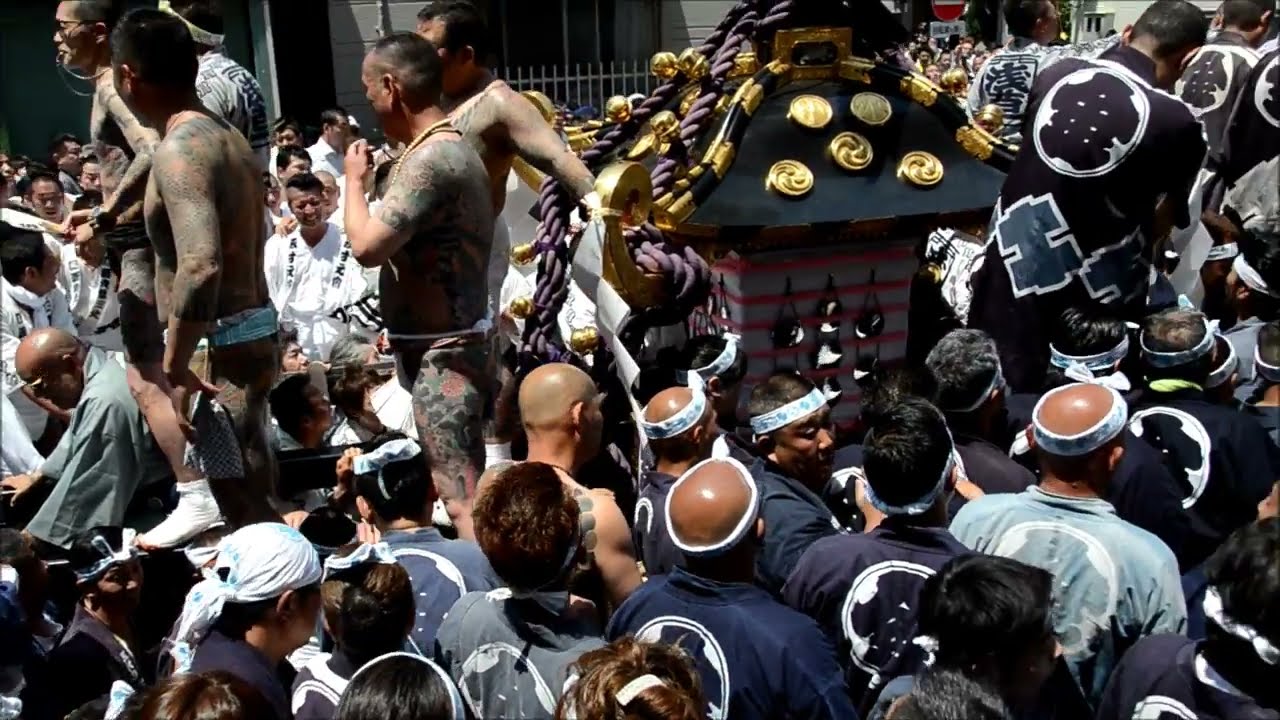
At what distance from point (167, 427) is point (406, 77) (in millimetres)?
1196

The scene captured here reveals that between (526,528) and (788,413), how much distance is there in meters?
1.04

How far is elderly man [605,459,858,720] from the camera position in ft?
7.74

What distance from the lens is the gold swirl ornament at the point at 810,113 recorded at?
13.2 ft

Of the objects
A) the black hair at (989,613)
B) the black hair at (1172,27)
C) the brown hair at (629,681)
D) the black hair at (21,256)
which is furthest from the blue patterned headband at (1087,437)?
the black hair at (21,256)

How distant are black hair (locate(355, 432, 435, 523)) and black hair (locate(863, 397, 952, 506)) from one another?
1070 millimetres

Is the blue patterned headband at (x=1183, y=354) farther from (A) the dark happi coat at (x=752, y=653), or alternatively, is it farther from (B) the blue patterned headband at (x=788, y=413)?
(A) the dark happi coat at (x=752, y=653)

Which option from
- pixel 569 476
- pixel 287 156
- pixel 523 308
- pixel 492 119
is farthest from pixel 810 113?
pixel 287 156

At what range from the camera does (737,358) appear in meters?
3.72

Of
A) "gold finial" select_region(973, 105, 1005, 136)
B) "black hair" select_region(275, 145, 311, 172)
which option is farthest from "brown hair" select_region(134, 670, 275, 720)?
"black hair" select_region(275, 145, 311, 172)

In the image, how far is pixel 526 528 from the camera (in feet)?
8.16

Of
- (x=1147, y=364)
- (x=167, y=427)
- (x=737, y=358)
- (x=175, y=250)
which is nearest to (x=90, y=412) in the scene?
(x=167, y=427)

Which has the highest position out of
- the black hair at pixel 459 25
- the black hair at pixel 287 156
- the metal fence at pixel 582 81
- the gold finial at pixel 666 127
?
the black hair at pixel 459 25

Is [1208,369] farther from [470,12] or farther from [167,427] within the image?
[167,427]

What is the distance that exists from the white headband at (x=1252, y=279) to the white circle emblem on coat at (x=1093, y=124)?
0.79m
